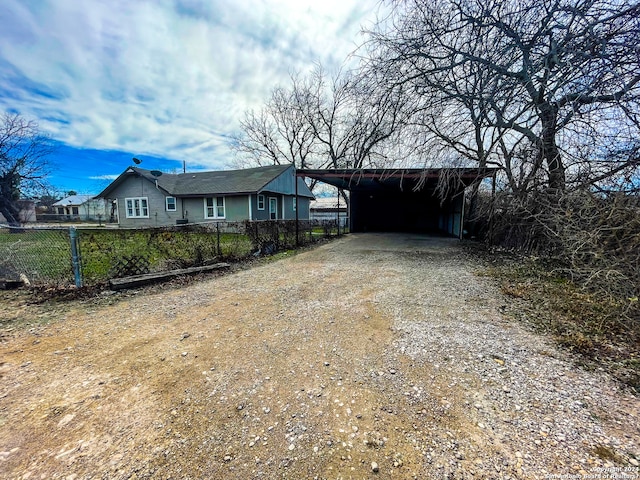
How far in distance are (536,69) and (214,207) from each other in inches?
604

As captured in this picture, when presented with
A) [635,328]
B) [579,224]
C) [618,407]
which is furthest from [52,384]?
[579,224]

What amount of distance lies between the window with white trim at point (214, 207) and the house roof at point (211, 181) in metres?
0.47

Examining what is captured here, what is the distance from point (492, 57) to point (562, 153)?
8.61 feet

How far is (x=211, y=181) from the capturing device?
17.7 meters

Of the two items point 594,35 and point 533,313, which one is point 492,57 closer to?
point 594,35

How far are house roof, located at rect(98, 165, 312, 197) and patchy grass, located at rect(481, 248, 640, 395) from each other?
1321 centimetres

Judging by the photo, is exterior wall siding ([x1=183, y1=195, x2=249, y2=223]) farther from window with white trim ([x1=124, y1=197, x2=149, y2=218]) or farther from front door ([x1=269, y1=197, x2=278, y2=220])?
window with white trim ([x1=124, y1=197, x2=149, y2=218])

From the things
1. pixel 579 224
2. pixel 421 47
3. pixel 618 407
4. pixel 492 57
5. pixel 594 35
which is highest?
pixel 421 47

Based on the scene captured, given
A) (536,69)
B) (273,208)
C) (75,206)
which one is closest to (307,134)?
(273,208)

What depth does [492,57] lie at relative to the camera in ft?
15.4

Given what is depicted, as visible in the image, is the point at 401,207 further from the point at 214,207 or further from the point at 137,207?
the point at 137,207

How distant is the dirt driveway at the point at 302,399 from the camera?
153 centimetres

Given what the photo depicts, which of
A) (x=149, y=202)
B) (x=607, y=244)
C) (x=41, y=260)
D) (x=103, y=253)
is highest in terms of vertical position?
(x=149, y=202)

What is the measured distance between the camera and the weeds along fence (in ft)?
15.5
